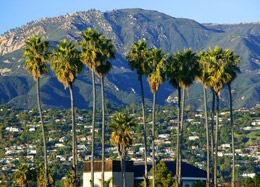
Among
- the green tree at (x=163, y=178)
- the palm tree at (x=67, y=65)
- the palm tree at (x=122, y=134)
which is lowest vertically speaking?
the green tree at (x=163, y=178)

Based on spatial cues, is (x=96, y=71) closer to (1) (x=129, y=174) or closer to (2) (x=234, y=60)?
(2) (x=234, y=60)

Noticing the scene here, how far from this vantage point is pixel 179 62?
102 meters

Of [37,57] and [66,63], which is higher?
[37,57]

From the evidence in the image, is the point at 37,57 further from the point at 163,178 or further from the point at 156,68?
the point at 163,178

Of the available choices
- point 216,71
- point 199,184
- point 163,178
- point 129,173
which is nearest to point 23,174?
point 129,173

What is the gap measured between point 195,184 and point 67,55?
3600cm

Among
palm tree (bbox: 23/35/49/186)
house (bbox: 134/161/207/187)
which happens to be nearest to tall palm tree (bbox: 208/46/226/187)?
palm tree (bbox: 23/35/49/186)

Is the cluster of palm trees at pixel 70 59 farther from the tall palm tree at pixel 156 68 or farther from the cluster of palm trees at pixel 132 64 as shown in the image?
the tall palm tree at pixel 156 68

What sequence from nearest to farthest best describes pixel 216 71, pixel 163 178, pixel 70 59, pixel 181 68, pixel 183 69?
1. pixel 70 59
2. pixel 181 68
3. pixel 216 71
4. pixel 183 69
5. pixel 163 178

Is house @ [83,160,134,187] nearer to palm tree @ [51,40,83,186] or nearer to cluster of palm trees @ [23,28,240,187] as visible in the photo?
cluster of palm trees @ [23,28,240,187]

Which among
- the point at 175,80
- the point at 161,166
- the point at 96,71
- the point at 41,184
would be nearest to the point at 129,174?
the point at 161,166

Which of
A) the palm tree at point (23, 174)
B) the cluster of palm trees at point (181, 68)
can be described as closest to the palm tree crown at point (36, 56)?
the cluster of palm trees at point (181, 68)

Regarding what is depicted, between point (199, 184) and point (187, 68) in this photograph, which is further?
point (199, 184)

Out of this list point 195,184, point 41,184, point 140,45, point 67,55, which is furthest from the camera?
point 41,184
